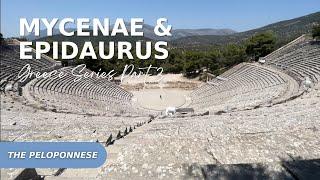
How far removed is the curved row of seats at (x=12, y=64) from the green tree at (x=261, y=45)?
96.0ft

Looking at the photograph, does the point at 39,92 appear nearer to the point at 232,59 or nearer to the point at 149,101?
the point at 149,101

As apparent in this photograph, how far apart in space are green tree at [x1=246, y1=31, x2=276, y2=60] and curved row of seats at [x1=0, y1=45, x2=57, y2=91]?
29275 mm

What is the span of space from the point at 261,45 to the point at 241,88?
2186 cm

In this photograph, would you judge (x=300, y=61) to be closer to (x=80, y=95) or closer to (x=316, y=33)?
(x=316, y=33)

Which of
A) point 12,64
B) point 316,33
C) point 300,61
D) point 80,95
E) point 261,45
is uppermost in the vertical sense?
point 316,33

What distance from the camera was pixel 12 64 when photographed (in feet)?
107

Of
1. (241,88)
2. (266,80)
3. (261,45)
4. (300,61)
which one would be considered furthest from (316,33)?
(241,88)

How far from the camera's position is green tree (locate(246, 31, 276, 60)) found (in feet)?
178

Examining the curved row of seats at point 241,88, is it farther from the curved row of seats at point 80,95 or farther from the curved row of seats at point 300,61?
the curved row of seats at point 80,95

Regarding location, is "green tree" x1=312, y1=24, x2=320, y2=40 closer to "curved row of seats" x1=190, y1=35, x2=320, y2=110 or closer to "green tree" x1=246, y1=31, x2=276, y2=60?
"curved row of seats" x1=190, y1=35, x2=320, y2=110

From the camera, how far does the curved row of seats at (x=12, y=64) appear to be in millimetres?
27784

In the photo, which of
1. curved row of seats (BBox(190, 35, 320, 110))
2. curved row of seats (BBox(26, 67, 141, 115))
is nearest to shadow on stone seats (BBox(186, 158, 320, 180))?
curved row of seats (BBox(26, 67, 141, 115))

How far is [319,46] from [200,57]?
24.2m

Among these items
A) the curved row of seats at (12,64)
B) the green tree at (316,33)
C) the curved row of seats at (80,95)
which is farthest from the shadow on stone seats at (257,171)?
the green tree at (316,33)
